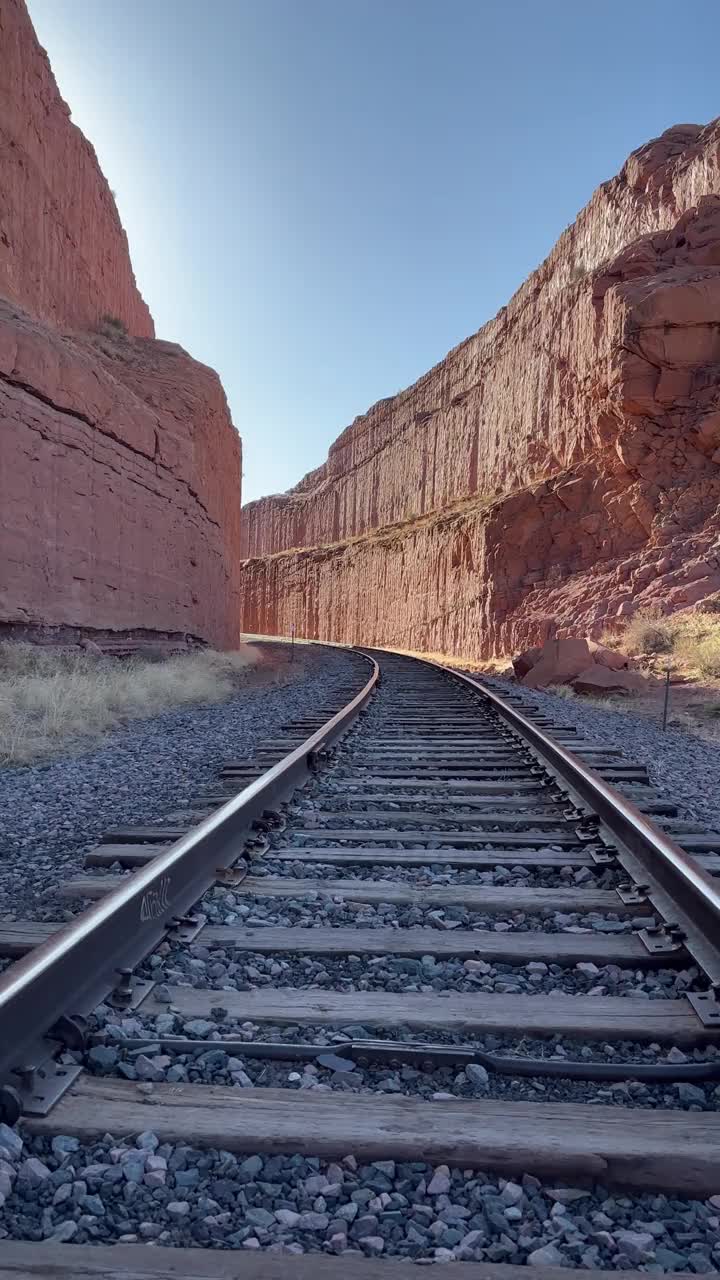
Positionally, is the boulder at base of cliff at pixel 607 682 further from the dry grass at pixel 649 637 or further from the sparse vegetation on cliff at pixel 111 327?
the sparse vegetation on cliff at pixel 111 327

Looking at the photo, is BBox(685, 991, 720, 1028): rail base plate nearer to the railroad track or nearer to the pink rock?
the railroad track

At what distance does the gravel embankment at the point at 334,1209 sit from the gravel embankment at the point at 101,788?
1.60 metres

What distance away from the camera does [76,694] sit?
9.78 m

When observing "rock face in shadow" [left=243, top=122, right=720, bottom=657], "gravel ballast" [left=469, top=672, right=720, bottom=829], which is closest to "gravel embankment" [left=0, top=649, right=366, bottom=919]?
"gravel ballast" [left=469, top=672, right=720, bottom=829]

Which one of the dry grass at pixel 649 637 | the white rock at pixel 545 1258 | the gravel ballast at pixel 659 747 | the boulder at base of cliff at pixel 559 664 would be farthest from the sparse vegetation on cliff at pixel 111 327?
the white rock at pixel 545 1258

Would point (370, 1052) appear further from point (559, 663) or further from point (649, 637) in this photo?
point (649, 637)

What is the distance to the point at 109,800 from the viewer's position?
5.38m

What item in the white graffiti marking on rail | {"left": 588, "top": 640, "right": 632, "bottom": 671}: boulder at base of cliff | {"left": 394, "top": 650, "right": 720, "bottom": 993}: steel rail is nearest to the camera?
{"left": 394, "top": 650, "right": 720, "bottom": 993}: steel rail

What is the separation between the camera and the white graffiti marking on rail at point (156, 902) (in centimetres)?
282

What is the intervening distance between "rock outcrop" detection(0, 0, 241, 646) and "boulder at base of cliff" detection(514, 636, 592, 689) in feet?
26.4

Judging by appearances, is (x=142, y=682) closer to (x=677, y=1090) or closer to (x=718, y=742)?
(x=718, y=742)

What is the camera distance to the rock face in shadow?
27.9 meters

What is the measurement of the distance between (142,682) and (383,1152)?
11.1m

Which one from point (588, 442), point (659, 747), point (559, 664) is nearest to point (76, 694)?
point (659, 747)
